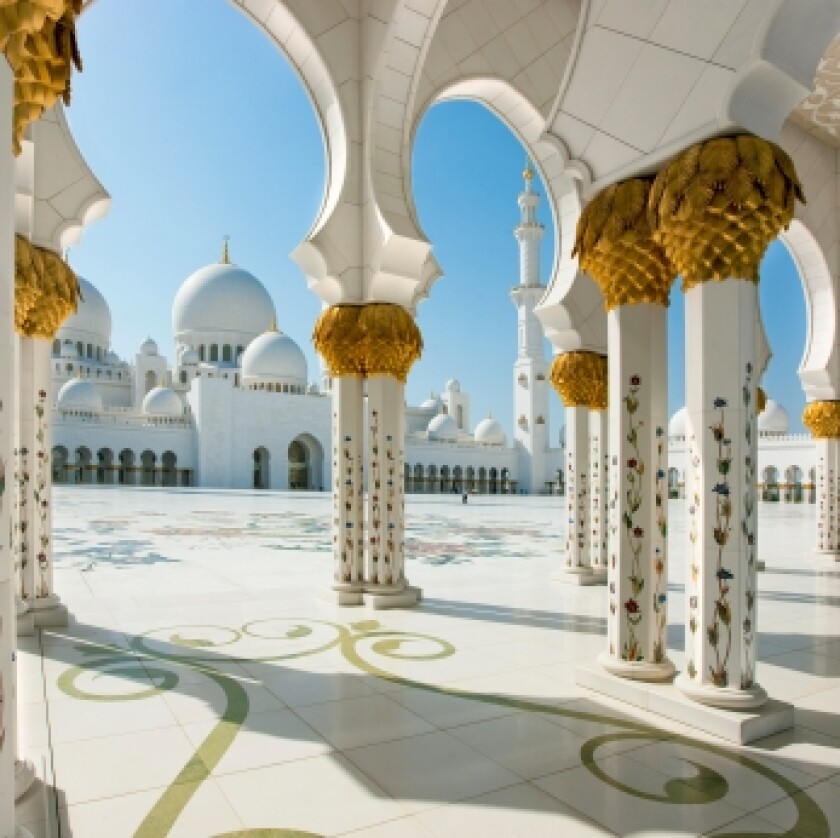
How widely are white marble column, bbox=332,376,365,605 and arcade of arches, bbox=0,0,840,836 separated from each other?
0.5 inches

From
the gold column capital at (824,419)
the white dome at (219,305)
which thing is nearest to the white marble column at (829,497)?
the gold column capital at (824,419)

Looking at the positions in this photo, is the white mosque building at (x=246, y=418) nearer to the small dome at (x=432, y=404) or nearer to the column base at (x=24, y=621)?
the small dome at (x=432, y=404)

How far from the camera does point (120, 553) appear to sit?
19.3 feet

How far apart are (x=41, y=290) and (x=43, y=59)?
202cm

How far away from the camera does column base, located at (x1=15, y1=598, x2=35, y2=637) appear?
2907mm

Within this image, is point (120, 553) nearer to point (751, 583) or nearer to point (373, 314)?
point (373, 314)

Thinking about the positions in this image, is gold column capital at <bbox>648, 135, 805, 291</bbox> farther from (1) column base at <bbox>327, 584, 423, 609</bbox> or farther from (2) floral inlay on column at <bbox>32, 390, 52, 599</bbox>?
(2) floral inlay on column at <bbox>32, 390, 52, 599</bbox>

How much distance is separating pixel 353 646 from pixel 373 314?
170cm

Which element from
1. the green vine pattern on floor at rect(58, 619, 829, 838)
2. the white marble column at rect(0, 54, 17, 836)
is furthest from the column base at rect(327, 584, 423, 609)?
the white marble column at rect(0, 54, 17, 836)

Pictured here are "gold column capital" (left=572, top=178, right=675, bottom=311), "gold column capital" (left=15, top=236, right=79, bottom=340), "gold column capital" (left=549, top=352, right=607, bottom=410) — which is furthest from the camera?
"gold column capital" (left=549, top=352, right=607, bottom=410)

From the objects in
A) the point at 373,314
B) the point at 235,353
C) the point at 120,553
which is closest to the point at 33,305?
the point at 373,314

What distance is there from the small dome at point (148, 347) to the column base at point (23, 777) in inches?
1083

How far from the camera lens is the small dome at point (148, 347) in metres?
27.2

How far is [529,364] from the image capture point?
2509cm
